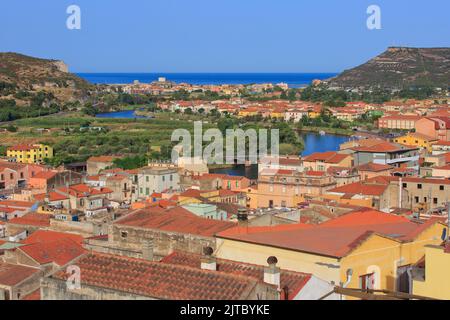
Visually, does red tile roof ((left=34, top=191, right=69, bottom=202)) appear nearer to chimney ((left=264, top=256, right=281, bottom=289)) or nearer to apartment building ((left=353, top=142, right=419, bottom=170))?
apartment building ((left=353, top=142, right=419, bottom=170))

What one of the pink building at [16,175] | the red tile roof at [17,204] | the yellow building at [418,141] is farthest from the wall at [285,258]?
the yellow building at [418,141]

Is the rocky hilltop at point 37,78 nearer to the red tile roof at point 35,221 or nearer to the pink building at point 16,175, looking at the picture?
the pink building at point 16,175

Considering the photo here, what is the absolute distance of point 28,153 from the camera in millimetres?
31188

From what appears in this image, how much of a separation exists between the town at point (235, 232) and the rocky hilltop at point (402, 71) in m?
65.0

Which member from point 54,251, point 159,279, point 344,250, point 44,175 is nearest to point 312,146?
point 44,175

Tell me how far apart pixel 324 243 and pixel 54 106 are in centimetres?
5394

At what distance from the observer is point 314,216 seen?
10.4 m

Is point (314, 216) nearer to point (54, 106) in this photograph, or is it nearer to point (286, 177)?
point (286, 177)

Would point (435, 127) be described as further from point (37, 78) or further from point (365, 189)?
point (37, 78)

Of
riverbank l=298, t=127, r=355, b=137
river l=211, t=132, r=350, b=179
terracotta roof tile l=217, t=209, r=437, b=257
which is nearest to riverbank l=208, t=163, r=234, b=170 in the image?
river l=211, t=132, r=350, b=179

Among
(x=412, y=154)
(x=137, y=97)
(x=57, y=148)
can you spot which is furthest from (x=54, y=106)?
(x=412, y=154)

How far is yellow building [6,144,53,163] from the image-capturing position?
1217 inches

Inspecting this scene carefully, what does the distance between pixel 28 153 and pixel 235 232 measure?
84.1 feet
